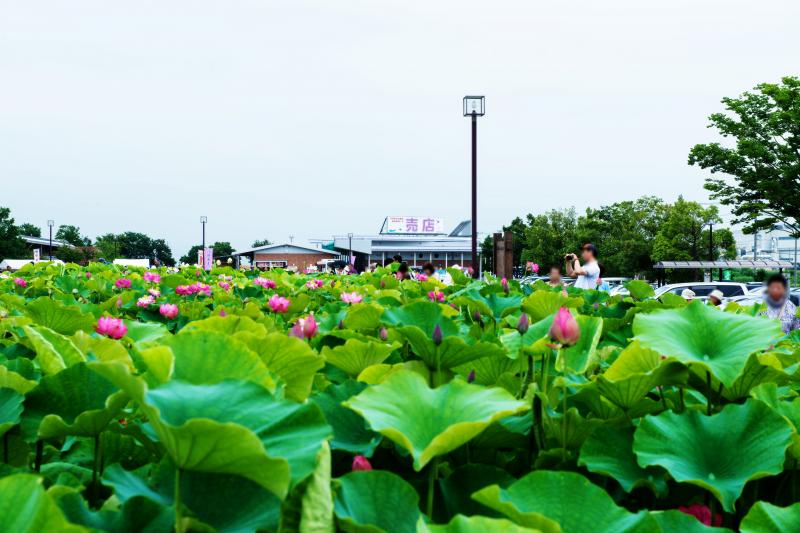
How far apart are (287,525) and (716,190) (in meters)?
31.7

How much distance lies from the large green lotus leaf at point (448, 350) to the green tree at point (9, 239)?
232ft

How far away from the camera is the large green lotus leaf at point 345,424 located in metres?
1.04

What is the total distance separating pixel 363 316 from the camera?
224 cm

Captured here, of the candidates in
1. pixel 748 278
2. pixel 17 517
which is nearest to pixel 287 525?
pixel 17 517

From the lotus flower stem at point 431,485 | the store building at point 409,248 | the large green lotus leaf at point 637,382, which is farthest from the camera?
the store building at point 409,248

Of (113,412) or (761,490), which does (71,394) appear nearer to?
(113,412)

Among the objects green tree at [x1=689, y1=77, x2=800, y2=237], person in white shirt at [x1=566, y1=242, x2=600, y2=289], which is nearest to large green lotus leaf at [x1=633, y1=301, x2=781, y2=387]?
person in white shirt at [x1=566, y1=242, x2=600, y2=289]

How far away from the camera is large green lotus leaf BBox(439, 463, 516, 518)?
37.3 inches

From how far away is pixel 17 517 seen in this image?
570 millimetres

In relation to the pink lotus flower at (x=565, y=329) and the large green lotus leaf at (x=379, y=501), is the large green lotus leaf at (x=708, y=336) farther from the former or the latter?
the large green lotus leaf at (x=379, y=501)

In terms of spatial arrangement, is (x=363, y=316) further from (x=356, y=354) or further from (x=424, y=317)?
(x=356, y=354)

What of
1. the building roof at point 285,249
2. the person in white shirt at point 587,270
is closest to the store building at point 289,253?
the building roof at point 285,249

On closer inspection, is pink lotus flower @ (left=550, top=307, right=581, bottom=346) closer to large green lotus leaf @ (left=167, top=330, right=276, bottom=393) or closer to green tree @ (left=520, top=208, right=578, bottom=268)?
large green lotus leaf @ (left=167, top=330, right=276, bottom=393)

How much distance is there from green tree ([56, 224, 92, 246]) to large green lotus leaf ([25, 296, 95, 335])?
101493 millimetres
